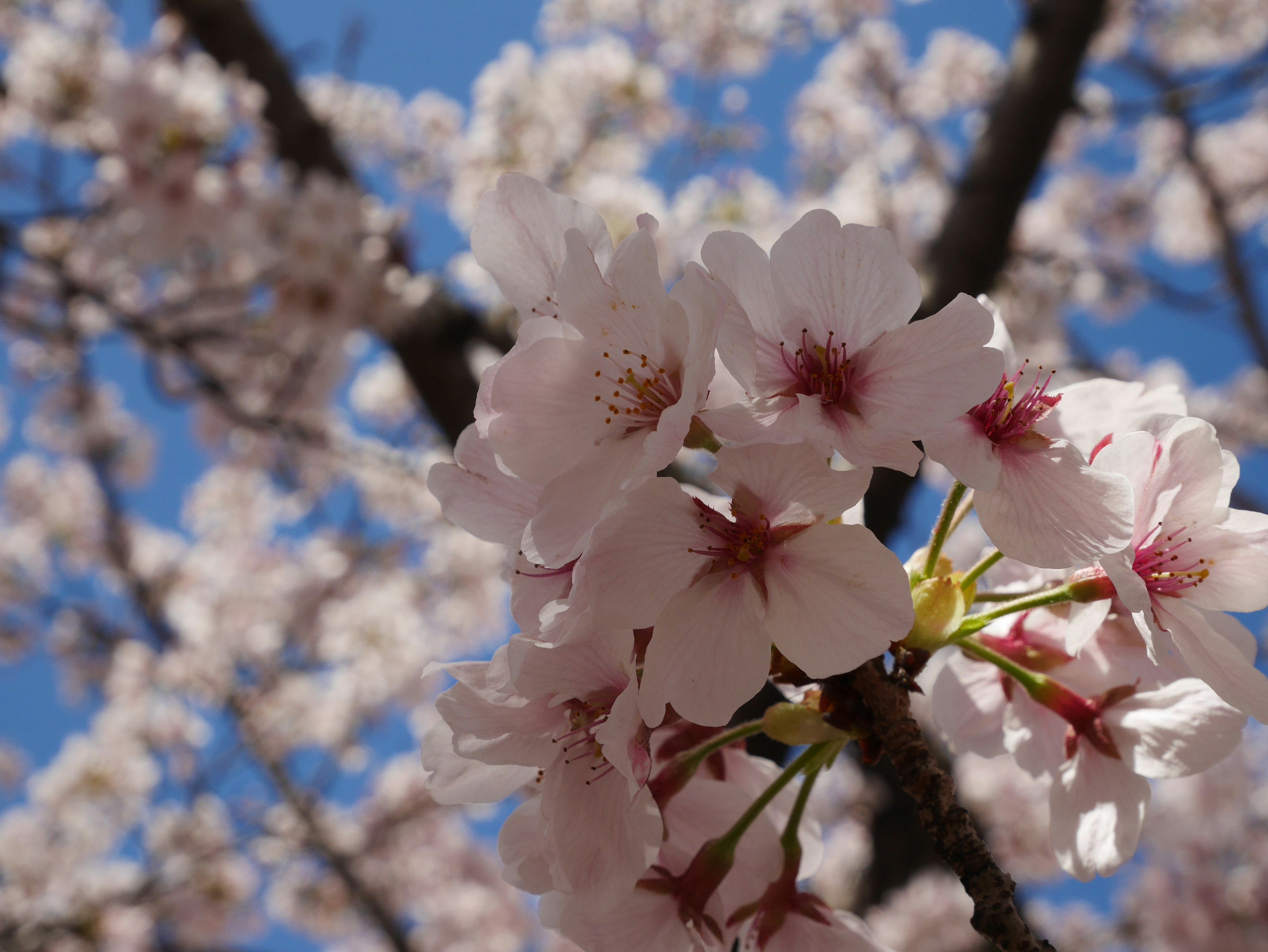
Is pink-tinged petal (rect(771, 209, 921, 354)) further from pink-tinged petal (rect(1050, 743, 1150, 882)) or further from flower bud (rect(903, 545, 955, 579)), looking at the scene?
pink-tinged petal (rect(1050, 743, 1150, 882))

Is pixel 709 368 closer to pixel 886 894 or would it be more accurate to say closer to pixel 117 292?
pixel 886 894

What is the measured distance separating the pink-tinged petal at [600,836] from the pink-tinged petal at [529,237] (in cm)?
39

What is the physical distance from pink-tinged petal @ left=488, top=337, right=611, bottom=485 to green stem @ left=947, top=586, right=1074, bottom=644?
34 cm

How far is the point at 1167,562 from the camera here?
69cm

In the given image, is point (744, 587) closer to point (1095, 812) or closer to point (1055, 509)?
point (1055, 509)

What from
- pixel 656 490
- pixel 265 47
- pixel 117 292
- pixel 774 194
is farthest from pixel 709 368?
pixel 774 194

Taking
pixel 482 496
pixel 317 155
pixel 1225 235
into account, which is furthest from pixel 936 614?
pixel 1225 235

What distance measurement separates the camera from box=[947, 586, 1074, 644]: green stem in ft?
2.33

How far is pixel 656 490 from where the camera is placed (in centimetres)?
61

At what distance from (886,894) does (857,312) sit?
3387 mm

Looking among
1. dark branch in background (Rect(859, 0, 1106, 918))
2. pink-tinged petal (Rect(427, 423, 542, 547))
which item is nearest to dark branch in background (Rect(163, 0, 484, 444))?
dark branch in background (Rect(859, 0, 1106, 918))

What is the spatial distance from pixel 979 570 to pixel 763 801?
0.88 feet

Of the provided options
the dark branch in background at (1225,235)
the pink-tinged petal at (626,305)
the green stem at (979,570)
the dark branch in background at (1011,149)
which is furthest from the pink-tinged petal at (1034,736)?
the dark branch in background at (1225,235)

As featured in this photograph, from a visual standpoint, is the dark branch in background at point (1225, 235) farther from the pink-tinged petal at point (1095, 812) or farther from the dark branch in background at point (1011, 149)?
the pink-tinged petal at point (1095, 812)
